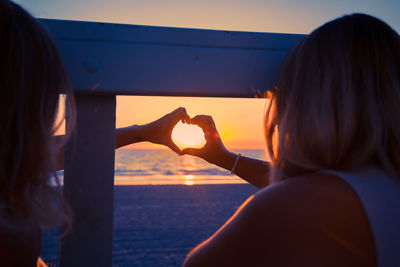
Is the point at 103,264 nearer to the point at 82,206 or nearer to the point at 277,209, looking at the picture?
the point at 82,206

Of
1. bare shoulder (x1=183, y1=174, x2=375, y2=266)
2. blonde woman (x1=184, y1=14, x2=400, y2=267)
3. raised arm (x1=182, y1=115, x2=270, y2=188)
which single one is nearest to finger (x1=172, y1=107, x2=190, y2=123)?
raised arm (x1=182, y1=115, x2=270, y2=188)

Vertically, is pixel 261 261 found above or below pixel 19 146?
below

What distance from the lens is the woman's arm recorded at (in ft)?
3.84

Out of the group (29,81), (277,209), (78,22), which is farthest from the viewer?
(78,22)

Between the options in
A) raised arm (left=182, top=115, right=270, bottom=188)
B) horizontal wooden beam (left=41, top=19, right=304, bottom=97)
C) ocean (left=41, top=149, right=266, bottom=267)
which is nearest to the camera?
horizontal wooden beam (left=41, top=19, right=304, bottom=97)

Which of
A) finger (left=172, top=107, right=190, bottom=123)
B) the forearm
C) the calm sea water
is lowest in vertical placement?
the calm sea water

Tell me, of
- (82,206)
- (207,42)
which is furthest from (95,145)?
(207,42)

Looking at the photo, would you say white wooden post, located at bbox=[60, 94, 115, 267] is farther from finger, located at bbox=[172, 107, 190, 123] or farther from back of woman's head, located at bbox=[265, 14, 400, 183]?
back of woman's head, located at bbox=[265, 14, 400, 183]

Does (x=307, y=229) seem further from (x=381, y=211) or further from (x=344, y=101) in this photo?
(x=344, y=101)

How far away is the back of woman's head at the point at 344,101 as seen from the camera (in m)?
0.67

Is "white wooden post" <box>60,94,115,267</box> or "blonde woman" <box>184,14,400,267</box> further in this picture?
"white wooden post" <box>60,94,115,267</box>

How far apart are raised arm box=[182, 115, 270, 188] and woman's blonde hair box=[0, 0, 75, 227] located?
26.9 inches

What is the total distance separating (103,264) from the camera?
0.93m

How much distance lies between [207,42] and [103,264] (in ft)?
2.83
